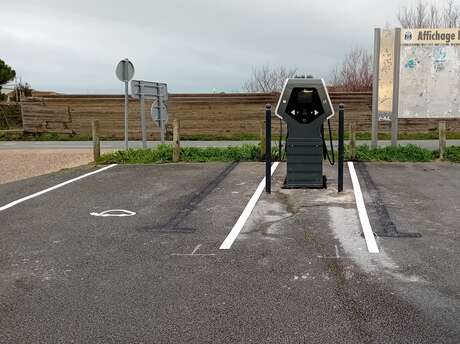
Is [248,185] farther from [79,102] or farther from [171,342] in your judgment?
[79,102]

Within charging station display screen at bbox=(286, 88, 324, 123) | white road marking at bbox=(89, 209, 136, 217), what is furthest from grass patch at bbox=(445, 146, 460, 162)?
white road marking at bbox=(89, 209, 136, 217)

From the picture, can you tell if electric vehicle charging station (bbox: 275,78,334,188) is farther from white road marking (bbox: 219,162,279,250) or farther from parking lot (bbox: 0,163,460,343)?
white road marking (bbox: 219,162,279,250)

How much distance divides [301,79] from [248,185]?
2.01 m

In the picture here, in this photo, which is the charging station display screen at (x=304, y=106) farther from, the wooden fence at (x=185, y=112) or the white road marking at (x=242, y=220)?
the wooden fence at (x=185, y=112)

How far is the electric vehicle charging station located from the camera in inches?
298

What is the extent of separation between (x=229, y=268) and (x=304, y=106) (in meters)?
4.01

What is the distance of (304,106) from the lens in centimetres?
772

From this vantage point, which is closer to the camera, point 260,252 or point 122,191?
point 260,252

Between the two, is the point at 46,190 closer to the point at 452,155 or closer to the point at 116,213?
the point at 116,213

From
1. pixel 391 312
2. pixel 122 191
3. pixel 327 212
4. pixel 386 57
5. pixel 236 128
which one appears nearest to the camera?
pixel 391 312

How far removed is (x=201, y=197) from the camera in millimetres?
7453

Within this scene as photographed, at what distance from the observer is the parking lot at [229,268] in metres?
3.28

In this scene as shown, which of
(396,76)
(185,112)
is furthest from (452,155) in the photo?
(185,112)

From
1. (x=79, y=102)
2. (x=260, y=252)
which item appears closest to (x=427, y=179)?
(x=260, y=252)
